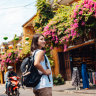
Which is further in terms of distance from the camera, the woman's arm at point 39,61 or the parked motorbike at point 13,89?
the parked motorbike at point 13,89

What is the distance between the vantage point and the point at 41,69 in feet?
10.8

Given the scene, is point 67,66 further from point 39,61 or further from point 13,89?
point 39,61

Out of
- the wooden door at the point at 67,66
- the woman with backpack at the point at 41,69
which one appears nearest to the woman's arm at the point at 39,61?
the woman with backpack at the point at 41,69

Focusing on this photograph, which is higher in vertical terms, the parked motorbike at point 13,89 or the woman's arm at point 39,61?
the woman's arm at point 39,61

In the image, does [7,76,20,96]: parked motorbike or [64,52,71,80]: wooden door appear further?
[64,52,71,80]: wooden door

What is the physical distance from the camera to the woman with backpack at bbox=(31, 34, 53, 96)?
3279 millimetres

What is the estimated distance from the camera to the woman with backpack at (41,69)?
3279 millimetres

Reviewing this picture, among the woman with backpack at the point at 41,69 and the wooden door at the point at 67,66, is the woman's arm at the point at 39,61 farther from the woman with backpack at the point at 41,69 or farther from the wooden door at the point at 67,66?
the wooden door at the point at 67,66

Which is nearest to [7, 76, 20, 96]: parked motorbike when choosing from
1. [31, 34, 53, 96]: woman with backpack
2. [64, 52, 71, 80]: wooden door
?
[31, 34, 53, 96]: woman with backpack

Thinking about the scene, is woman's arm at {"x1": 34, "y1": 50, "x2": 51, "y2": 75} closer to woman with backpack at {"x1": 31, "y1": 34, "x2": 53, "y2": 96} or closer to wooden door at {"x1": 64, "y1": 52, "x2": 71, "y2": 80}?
woman with backpack at {"x1": 31, "y1": 34, "x2": 53, "y2": 96}

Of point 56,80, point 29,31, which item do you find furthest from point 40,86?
point 29,31

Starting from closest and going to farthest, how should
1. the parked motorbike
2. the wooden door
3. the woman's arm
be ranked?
the woman's arm, the parked motorbike, the wooden door

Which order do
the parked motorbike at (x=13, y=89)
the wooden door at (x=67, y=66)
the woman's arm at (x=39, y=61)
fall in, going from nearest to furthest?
the woman's arm at (x=39, y=61) → the parked motorbike at (x=13, y=89) → the wooden door at (x=67, y=66)

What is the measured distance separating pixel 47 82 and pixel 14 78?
8.10m
